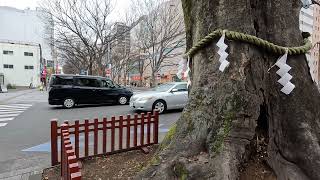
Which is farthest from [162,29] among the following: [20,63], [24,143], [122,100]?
[20,63]

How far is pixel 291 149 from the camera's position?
3852 millimetres

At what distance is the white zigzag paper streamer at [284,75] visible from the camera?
12.2 ft

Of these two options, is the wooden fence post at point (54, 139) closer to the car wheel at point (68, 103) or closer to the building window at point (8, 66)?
the car wheel at point (68, 103)

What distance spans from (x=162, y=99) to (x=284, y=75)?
10798 millimetres

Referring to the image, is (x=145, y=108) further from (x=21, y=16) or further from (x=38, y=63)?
(x=21, y=16)

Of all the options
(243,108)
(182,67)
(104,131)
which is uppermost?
(182,67)

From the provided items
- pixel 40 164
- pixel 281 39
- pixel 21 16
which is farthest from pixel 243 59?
pixel 21 16

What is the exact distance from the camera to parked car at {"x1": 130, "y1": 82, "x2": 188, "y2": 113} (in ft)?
46.8

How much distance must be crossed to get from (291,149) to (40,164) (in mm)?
4882

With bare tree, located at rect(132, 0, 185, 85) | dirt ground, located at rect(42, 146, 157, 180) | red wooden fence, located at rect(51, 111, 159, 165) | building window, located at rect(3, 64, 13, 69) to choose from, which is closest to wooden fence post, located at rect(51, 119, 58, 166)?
red wooden fence, located at rect(51, 111, 159, 165)

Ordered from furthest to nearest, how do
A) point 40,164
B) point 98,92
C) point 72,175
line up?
point 98,92 → point 40,164 → point 72,175

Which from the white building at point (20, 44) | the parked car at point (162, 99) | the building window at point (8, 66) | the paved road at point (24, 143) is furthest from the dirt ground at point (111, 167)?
the building window at point (8, 66)

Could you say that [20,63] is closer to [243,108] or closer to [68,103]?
[68,103]

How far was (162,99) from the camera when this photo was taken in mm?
14469
